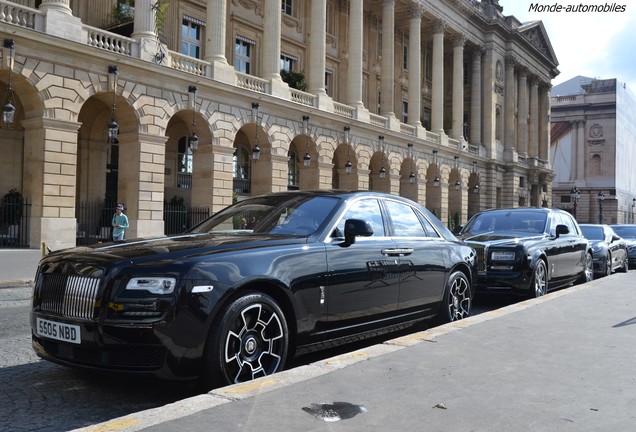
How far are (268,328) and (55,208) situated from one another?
17.9 meters

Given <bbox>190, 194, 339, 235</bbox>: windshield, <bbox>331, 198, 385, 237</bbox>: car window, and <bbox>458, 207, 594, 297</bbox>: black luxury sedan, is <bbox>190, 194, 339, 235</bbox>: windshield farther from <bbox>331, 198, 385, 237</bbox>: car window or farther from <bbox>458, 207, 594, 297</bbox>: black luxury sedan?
<bbox>458, 207, 594, 297</bbox>: black luxury sedan

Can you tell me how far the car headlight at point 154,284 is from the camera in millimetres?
3953

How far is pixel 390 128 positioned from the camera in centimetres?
3759

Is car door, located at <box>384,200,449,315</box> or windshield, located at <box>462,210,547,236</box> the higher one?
windshield, located at <box>462,210,547,236</box>

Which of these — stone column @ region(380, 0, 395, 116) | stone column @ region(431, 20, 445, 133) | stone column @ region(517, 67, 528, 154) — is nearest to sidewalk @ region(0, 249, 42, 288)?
stone column @ region(380, 0, 395, 116)

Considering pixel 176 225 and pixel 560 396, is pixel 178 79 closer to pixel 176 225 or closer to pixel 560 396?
pixel 176 225

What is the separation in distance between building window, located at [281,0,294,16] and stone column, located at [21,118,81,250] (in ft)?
60.5

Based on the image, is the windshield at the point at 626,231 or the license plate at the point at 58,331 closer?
the license plate at the point at 58,331

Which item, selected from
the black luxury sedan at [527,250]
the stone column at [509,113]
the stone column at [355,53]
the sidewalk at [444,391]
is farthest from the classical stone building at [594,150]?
the sidewalk at [444,391]

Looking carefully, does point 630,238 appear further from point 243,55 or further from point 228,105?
point 243,55

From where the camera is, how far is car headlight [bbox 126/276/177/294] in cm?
395

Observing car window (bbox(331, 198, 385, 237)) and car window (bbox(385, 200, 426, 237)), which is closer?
car window (bbox(331, 198, 385, 237))

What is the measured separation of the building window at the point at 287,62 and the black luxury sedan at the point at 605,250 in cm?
2207

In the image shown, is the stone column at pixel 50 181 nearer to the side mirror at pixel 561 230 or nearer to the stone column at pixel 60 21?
the stone column at pixel 60 21
